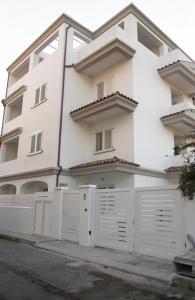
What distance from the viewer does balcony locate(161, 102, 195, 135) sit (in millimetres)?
15141

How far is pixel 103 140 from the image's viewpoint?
15.1 m

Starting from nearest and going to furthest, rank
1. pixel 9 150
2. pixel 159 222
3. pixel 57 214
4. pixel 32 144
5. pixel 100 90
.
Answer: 1. pixel 159 222
2. pixel 57 214
3. pixel 100 90
4. pixel 32 144
5. pixel 9 150

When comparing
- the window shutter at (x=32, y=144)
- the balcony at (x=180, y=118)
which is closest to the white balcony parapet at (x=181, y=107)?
the balcony at (x=180, y=118)

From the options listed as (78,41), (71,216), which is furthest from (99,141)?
(78,41)

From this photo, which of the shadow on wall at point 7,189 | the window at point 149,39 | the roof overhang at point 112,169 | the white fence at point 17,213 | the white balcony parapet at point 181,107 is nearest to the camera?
the roof overhang at point 112,169

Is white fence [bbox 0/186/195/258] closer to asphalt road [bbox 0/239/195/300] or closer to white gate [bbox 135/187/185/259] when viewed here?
white gate [bbox 135/187/185/259]

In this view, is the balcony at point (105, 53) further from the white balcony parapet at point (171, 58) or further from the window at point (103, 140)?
the window at point (103, 140)

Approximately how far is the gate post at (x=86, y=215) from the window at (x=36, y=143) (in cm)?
676

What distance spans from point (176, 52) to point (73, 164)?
362 inches

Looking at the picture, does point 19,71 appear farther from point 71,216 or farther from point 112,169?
point 71,216

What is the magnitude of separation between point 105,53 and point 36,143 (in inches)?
266

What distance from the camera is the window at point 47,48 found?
18078mm

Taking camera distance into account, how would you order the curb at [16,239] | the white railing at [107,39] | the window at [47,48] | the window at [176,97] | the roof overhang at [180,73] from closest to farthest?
1. the curb at [16,239]
2. the white railing at [107,39]
3. the roof overhang at [180,73]
4. the window at [47,48]
5. the window at [176,97]

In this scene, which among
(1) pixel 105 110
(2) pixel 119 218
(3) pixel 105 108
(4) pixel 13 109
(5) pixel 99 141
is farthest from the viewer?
(4) pixel 13 109
